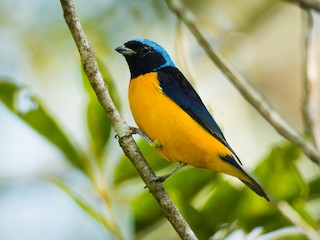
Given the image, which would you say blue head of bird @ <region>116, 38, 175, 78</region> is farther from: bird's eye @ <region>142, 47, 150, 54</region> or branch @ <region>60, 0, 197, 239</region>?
branch @ <region>60, 0, 197, 239</region>

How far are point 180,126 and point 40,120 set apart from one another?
0.89m

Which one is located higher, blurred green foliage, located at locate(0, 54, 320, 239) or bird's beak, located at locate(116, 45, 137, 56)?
bird's beak, located at locate(116, 45, 137, 56)

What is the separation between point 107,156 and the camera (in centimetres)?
380

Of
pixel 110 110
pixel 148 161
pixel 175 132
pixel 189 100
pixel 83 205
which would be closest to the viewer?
pixel 110 110

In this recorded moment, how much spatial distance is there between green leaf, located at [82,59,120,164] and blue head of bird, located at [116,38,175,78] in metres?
0.84

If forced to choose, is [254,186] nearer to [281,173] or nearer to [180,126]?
[281,173]

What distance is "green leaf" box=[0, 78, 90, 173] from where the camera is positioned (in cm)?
369

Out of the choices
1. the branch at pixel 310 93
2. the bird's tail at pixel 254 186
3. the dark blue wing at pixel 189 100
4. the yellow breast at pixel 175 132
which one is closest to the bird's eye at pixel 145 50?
the dark blue wing at pixel 189 100

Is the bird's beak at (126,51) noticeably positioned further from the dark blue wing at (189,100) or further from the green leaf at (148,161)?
the green leaf at (148,161)

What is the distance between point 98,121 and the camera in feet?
12.5

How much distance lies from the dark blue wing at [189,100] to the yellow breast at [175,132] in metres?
0.03

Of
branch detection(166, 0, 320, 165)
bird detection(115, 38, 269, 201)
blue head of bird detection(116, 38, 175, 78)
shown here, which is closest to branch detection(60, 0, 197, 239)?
branch detection(166, 0, 320, 165)

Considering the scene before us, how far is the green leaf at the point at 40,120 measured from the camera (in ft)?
12.1

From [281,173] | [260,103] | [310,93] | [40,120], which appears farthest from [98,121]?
[310,93]
